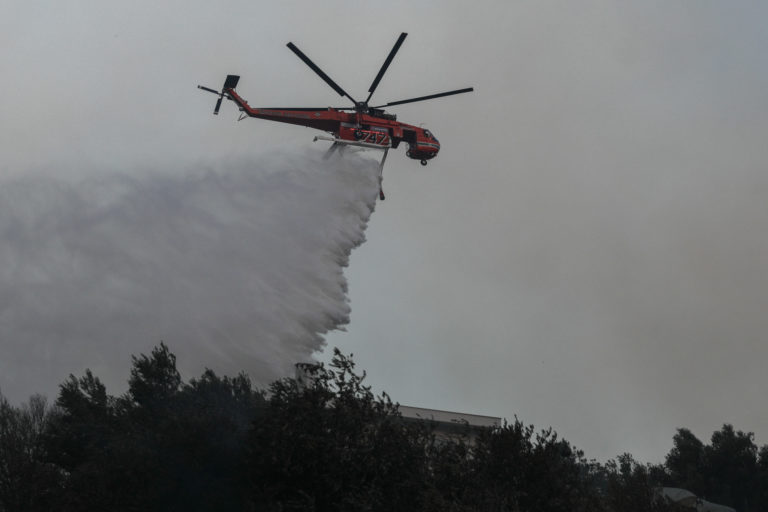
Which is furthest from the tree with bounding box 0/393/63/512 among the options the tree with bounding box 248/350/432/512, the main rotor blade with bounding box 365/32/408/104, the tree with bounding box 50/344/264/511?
the main rotor blade with bounding box 365/32/408/104

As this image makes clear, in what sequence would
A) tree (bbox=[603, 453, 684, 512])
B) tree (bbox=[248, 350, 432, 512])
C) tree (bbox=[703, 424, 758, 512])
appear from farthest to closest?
tree (bbox=[703, 424, 758, 512]), tree (bbox=[603, 453, 684, 512]), tree (bbox=[248, 350, 432, 512])

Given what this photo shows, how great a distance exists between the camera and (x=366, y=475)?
24.1 metres

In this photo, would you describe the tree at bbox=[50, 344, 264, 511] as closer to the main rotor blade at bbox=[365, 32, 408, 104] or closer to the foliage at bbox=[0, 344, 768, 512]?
the foliage at bbox=[0, 344, 768, 512]

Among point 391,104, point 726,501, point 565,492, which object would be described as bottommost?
point 565,492

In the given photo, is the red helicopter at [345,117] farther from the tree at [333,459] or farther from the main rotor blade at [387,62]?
the tree at [333,459]

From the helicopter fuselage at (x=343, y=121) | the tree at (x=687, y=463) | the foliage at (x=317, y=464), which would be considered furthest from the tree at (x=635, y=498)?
the tree at (x=687, y=463)

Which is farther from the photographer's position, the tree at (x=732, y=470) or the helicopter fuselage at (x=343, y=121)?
the tree at (x=732, y=470)

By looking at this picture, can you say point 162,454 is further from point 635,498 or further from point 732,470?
point 732,470

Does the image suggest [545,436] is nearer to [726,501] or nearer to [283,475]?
[283,475]

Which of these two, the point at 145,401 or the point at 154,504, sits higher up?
the point at 145,401

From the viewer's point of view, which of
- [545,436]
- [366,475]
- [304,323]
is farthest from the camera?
[304,323]

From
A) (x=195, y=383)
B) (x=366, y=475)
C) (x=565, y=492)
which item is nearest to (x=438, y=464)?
(x=366, y=475)

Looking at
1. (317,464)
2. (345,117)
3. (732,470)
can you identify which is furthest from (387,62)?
(732,470)

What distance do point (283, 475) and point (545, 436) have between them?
24.3 ft
